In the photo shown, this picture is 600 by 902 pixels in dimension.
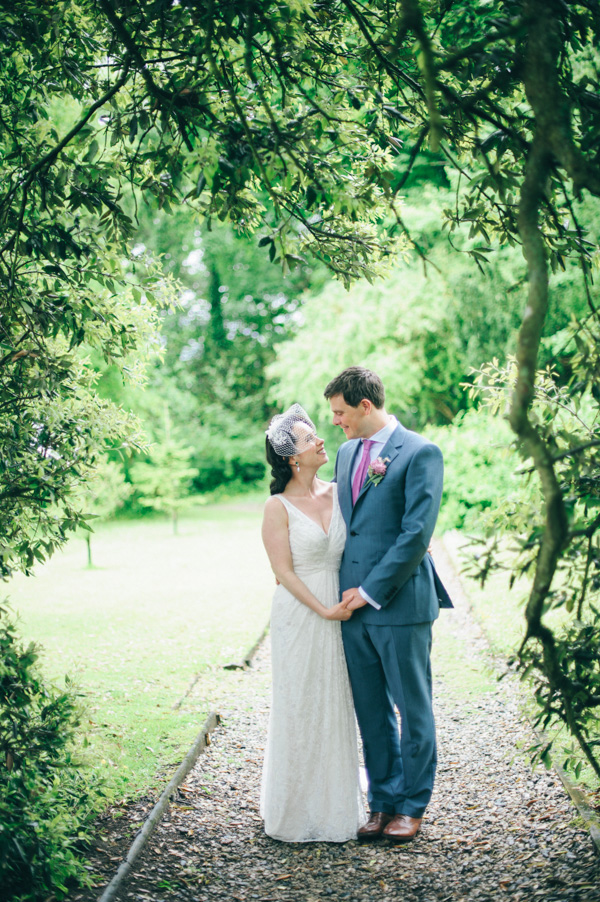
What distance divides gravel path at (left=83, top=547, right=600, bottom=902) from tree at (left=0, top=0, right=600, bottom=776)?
105 cm

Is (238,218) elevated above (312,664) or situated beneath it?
elevated above

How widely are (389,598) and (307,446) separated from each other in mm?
941

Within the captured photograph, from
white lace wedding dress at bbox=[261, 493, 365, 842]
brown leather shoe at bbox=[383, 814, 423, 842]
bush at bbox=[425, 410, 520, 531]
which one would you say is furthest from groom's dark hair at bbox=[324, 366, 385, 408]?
bush at bbox=[425, 410, 520, 531]

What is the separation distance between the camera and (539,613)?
2.43m

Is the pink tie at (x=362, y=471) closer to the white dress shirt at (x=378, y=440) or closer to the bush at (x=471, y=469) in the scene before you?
the white dress shirt at (x=378, y=440)

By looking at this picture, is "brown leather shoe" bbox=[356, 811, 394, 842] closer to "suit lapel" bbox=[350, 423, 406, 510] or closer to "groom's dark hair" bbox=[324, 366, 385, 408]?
"suit lapel" bbox=[350, 423, 406, 510]

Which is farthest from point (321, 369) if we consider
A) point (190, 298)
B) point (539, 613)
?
point (190, 298)

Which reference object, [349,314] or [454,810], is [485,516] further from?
[349,314]

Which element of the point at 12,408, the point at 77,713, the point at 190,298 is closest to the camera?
the point at 77,713

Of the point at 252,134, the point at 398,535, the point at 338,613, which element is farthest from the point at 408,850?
the point at 252,134

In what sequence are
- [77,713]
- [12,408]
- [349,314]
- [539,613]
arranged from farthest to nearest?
[349,314]
[12,408]
[77,713]
[539,613]

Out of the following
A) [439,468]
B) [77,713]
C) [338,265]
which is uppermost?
[338,265]

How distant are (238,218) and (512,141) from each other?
143 centimetres

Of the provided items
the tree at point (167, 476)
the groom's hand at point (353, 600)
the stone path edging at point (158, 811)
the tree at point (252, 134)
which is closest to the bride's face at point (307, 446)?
the groom's hand at point (353, 600)
